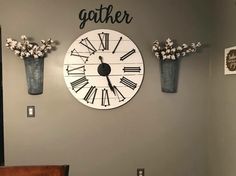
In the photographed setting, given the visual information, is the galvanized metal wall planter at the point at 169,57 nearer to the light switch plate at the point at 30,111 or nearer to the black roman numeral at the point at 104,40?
the black roman numeral at the point at 104,40

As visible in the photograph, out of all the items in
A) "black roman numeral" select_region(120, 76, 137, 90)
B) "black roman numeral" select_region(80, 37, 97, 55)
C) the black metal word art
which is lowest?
"black roman numeral" select_region(120, 76, 137, 90)

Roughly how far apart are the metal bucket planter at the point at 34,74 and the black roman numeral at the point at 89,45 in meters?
0.45

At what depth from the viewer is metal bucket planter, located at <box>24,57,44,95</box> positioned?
9.12ft

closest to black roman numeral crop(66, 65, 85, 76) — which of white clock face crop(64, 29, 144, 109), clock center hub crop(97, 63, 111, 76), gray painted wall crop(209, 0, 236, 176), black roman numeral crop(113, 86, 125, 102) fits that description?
white clock face crop(64, 29, 144, 109)

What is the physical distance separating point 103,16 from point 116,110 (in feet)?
3.19

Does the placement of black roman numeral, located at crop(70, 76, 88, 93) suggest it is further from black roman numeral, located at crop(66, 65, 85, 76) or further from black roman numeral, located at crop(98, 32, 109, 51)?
black roman numeral, located at crop(98, 32, 109, 51)

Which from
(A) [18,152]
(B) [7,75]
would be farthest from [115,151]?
(B) [7,75]

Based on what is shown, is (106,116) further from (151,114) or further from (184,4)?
(184,4)

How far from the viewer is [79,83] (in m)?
2.89

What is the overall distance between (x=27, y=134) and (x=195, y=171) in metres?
1.81

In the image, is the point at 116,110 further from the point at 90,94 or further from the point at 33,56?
the point at 33,56

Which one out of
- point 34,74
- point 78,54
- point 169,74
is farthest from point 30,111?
point 169,74

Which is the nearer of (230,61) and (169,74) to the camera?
(230,61)

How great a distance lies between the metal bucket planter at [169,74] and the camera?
9.41 ft
